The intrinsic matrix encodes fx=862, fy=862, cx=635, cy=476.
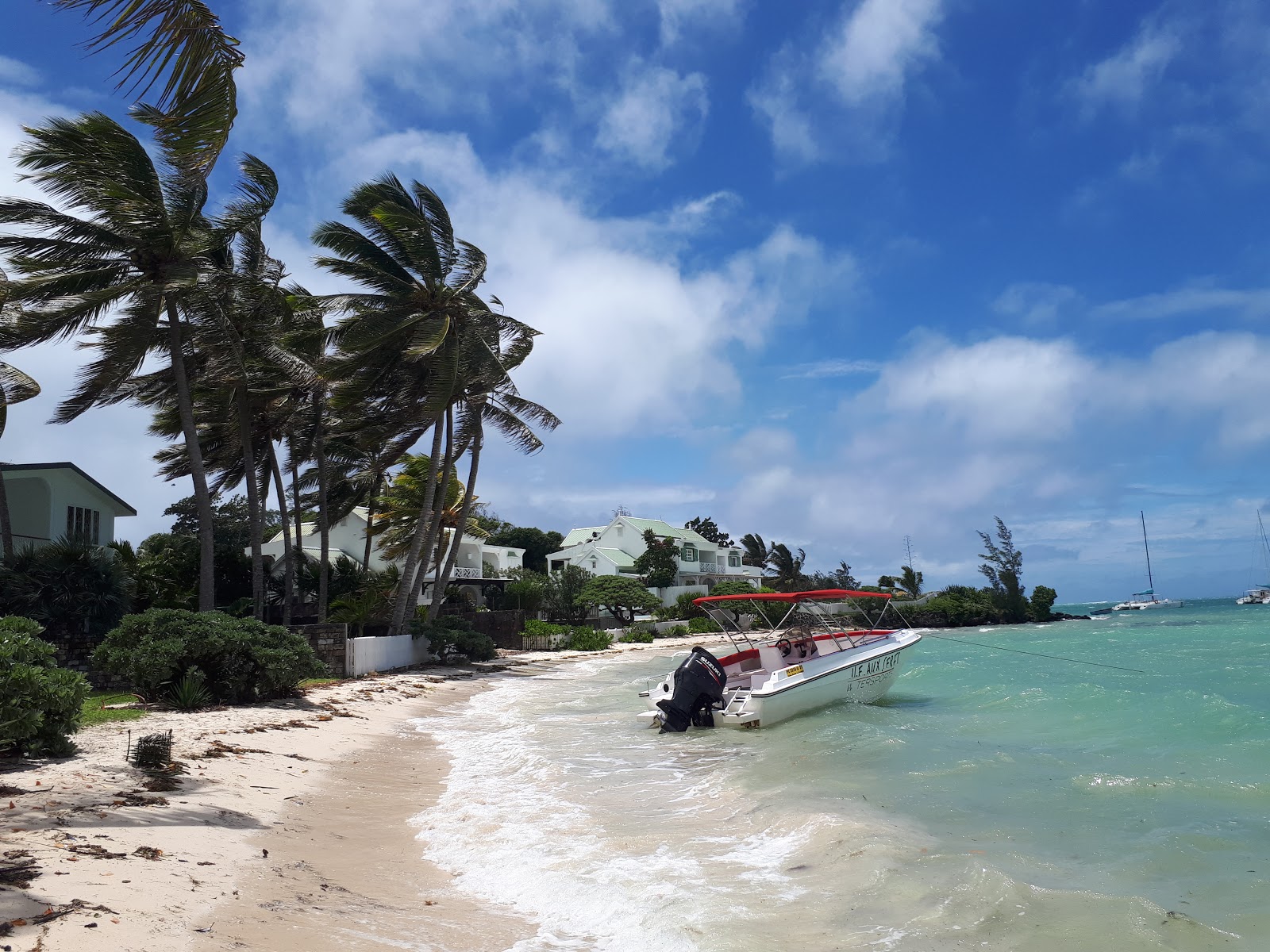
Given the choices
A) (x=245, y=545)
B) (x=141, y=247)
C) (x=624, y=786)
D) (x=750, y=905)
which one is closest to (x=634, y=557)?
(x=245, y=545)

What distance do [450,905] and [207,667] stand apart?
382 inches

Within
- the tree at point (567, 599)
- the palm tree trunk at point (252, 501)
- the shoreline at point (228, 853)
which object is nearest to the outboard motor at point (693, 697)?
the shoreline at point (228, 853)

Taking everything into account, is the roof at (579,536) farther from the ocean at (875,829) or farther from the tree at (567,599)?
the ocean at (875,829)

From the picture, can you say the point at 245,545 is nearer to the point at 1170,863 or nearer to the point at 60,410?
the point at 60,410

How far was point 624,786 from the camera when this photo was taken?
10.3 meters

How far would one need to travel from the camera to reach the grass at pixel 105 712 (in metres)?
10.9

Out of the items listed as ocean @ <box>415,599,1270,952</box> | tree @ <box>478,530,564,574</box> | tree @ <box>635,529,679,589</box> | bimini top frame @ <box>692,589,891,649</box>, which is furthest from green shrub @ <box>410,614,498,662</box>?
tree @ <box>478,530,564,574</box>

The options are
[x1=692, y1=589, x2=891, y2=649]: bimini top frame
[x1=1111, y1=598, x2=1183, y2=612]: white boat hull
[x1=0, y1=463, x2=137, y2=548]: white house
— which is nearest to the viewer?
[x1=692, y1=589, x2=891, y2=649]: bimini top frame

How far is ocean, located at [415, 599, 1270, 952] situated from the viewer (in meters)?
5.62

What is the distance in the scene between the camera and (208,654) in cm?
1360

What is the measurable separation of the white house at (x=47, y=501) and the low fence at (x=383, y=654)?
8.91m

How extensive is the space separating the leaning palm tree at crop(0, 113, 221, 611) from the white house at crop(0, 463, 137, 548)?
802 centimetres

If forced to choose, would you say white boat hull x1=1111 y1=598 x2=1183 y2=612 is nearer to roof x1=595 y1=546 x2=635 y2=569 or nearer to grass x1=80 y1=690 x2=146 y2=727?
roof x1=595 y1=546 x2=635 y2=569

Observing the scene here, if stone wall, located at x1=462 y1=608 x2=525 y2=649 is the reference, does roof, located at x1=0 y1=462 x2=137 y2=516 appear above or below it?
above
